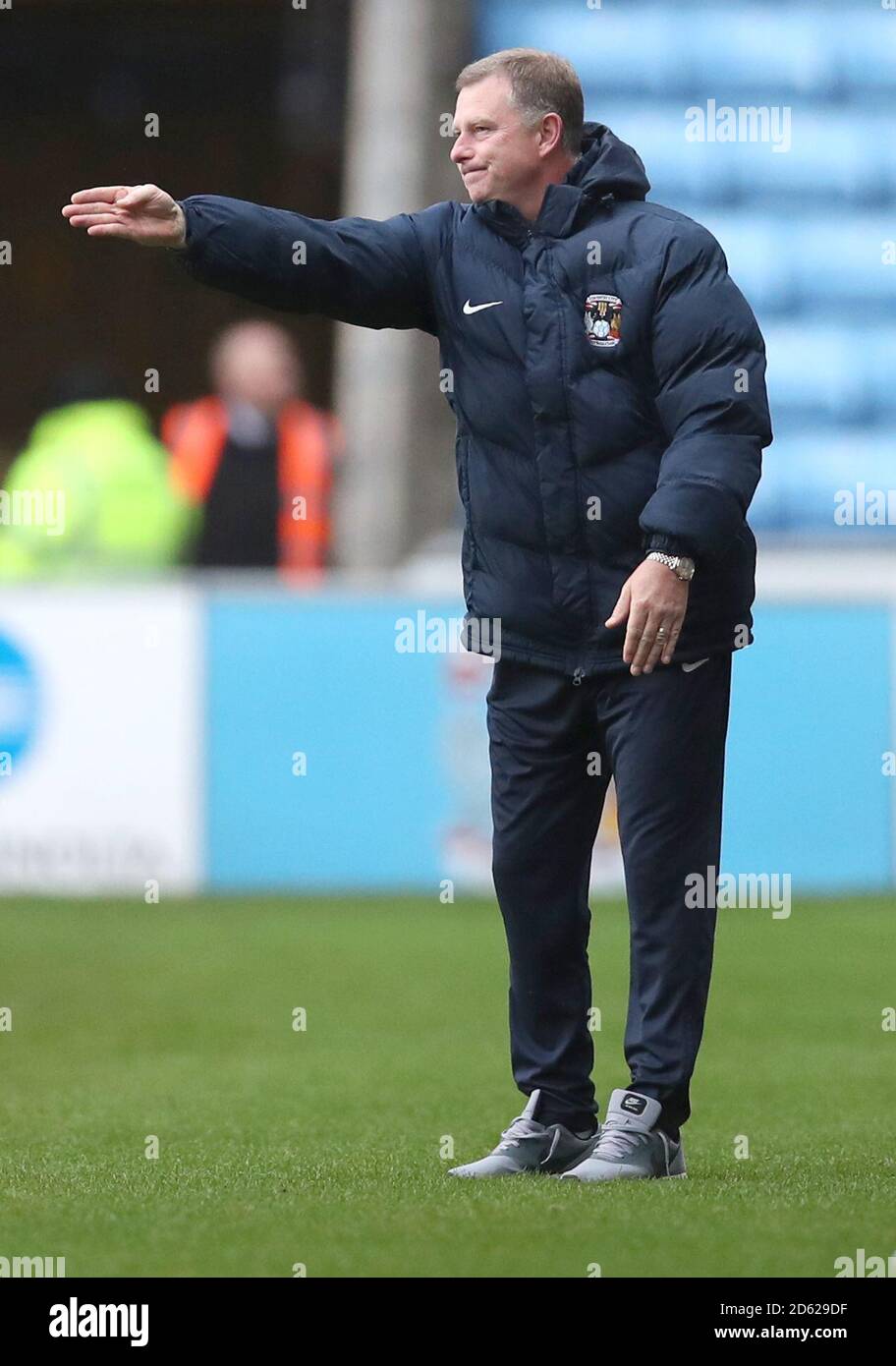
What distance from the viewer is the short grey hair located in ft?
15.8

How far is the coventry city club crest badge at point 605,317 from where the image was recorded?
15.6 feet

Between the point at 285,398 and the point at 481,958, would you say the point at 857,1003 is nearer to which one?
the point at 481,958

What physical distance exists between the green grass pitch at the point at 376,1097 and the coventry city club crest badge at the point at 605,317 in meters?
1.55

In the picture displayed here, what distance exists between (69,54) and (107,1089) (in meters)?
13.4

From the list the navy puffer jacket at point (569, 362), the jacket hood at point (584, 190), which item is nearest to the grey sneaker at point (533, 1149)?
the navy puffer jacket at point (569, 362)

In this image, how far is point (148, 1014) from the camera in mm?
7832

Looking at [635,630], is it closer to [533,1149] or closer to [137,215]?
[533,1149]

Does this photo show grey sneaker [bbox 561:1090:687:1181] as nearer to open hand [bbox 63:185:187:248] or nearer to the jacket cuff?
the jacket cuff

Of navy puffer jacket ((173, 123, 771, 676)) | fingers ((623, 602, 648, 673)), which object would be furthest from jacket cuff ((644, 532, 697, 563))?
fingers ((623, 602, 648, 673))

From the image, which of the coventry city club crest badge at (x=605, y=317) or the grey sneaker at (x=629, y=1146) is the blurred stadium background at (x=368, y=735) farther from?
the coventry city club crest badge at (x=605, y=317)

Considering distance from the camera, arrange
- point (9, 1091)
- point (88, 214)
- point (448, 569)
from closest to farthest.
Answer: point (88, 214), point (9, 1091), point (448, 569)
